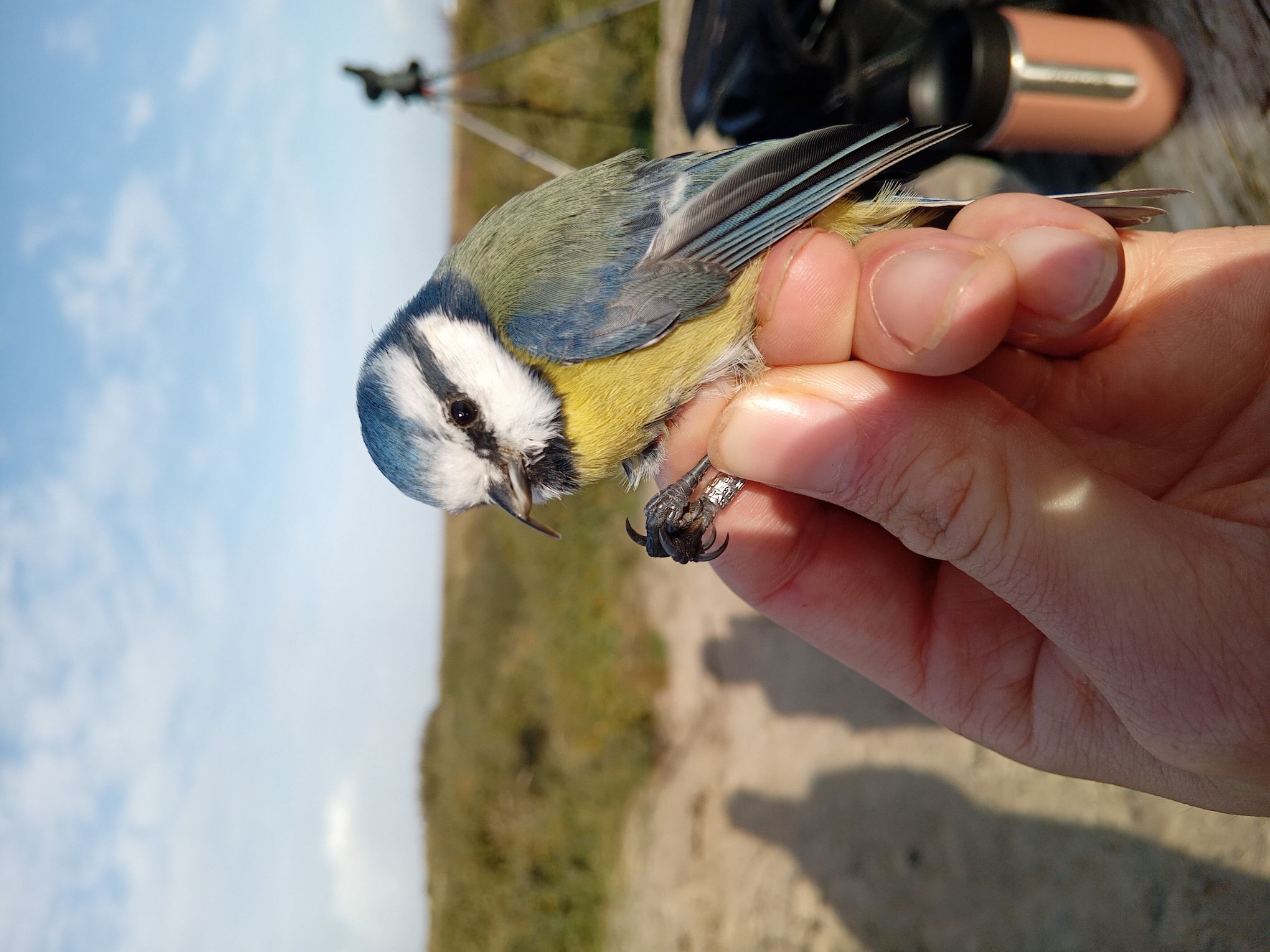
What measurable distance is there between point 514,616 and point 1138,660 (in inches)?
240

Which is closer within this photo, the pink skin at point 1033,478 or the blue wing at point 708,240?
the pink skin at point 1033,478

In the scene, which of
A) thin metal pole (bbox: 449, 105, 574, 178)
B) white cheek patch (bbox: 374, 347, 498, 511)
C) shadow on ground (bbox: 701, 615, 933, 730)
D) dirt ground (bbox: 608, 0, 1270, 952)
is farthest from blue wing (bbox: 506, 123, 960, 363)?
thin metal pole (bbox: 449, 105, 574, 178)

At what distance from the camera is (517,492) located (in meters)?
1.49

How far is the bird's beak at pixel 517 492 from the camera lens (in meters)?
1.49

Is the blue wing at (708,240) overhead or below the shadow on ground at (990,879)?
overhead

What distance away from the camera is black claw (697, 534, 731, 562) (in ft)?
5.21

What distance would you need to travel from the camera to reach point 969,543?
111 cm

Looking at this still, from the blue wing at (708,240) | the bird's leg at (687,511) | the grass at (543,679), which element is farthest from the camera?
the grass at (543,679)

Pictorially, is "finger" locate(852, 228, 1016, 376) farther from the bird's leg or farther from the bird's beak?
the bird's beak

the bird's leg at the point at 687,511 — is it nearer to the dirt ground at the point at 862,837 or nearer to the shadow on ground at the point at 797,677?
the dirt ground at the point at 862,837

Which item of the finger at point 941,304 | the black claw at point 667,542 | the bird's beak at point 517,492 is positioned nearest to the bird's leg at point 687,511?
the black claw at point 667,542

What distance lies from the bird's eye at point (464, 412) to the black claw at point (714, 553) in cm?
59

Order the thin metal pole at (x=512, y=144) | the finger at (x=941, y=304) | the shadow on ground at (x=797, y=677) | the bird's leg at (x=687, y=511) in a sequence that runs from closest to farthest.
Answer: the finger at (x=941, y=304) < the bird's leg at (x=687, y=511) < the shadow on ground at (x=797, y=677) < the thin metal pole at (x=512, y=144)

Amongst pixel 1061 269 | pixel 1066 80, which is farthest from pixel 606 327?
pixel 1066 80
